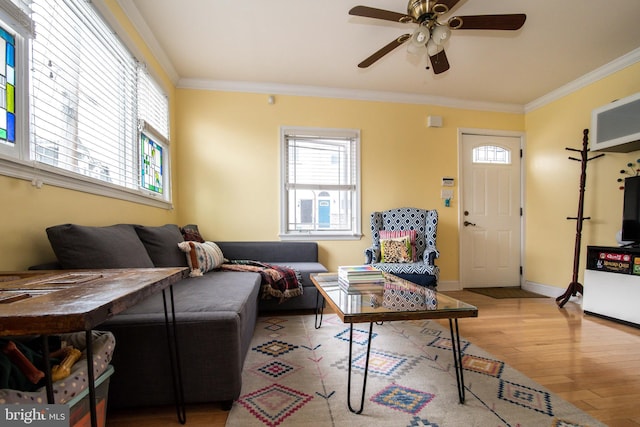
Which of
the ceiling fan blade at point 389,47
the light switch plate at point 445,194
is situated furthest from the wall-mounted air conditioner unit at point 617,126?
the ceiling fan blade at point 389,47

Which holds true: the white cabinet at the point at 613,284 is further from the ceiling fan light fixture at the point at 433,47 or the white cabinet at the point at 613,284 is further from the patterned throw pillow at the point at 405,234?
the ceiling fan light fixture at the point at 433,47

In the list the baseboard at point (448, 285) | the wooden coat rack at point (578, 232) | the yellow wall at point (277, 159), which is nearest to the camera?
the wooden coat rack at point (578, 232)

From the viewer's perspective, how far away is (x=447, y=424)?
1272 millimetres

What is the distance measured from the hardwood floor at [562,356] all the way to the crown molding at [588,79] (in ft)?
8.21

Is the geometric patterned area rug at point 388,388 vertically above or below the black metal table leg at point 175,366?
below

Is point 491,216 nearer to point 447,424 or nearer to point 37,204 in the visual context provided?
point 447,424

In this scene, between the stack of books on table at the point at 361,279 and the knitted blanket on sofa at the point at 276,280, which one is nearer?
the stack of books on table at the point at 361,279

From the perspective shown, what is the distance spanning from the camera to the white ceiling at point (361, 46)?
2.32 m

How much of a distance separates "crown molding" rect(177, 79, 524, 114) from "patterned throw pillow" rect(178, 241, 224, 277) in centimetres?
206

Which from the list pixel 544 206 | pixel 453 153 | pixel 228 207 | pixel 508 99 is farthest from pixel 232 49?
pixel 544 206

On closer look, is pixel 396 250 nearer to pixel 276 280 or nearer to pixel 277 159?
pixel 276 280

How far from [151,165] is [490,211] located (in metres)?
4.20

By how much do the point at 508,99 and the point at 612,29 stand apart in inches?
55.5

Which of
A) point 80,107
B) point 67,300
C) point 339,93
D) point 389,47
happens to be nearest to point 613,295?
point 389,47
